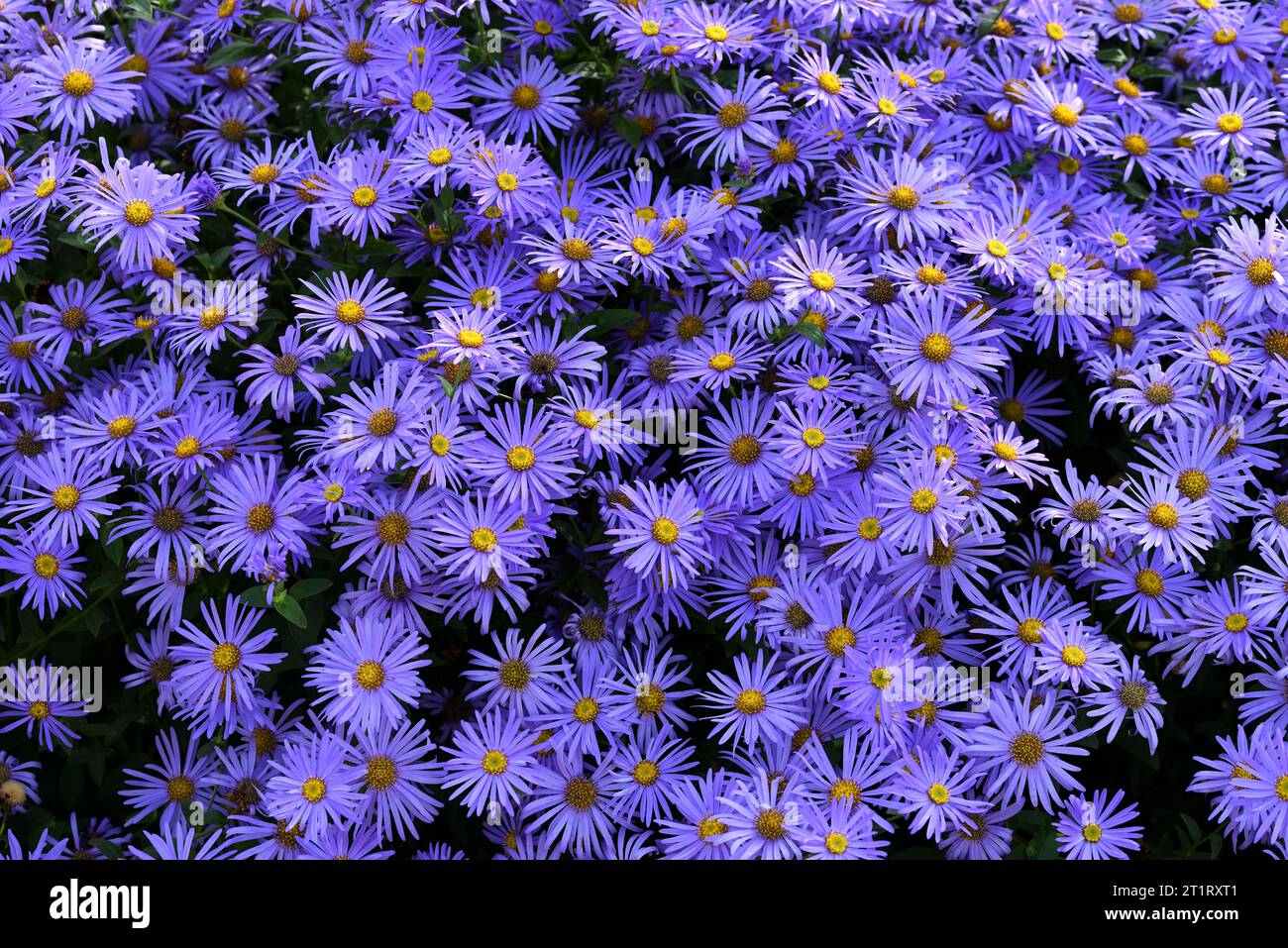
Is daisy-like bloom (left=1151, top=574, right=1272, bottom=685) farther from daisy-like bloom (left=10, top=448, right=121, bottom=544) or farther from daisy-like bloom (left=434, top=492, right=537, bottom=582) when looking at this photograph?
daisy-like bloom (left=10, top=448, right=121, bottom=544)

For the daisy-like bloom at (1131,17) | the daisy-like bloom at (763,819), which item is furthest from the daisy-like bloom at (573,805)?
the daisy-like bloom at (1131,17)

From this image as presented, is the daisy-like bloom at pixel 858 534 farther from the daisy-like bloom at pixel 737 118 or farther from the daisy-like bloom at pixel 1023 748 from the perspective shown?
the daisy-like bloom at pixel 737 118

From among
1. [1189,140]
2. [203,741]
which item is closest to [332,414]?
[203,741]

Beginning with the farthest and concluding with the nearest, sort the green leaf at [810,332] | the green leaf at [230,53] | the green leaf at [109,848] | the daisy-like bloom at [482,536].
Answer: the green leaf at [230,53] → the green leaf at [810,332] → the green leaf at [109,848] → the daisy-like bloom at [482,536]

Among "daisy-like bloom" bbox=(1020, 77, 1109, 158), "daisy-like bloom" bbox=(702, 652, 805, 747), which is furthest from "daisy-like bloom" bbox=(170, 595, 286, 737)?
"daisy-like bloom" bbox=(1020, 77, 1109, 158)

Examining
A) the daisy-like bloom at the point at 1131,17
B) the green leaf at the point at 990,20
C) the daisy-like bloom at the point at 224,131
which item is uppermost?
the daisy-like bloom at the point at 1131,17

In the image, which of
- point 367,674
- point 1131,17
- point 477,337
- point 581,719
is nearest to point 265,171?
point 477,337

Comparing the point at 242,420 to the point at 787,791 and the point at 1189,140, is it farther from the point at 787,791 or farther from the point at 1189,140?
the point at 1189,140
